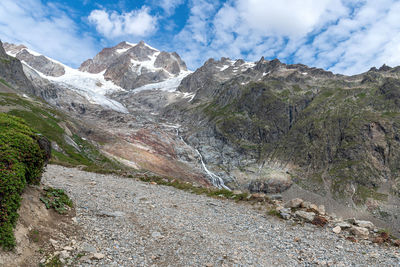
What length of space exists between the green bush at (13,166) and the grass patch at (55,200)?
3.27 feet

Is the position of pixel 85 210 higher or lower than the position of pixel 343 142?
lower

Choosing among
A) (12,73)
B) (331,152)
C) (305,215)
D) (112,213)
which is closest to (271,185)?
(331,152)

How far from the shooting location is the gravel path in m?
10.3

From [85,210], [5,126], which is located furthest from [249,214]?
[5,126]

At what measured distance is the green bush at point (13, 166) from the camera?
762 cm

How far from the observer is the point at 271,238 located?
14.2 meters

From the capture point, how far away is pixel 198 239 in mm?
12617

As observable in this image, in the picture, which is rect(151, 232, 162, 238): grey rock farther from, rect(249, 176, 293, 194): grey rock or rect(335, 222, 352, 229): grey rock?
rect(249, 176, 293, 194): grey rock

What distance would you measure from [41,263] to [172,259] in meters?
5.16

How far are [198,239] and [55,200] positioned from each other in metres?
8.47

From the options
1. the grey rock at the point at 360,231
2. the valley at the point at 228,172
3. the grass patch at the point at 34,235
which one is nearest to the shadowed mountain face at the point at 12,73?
the valley at the point at 228,172

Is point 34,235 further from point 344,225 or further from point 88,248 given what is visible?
point 344,225

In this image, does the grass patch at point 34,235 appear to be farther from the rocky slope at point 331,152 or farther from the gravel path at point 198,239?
the rocky slope at point 331,152

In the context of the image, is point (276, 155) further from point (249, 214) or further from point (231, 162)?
point (249, 214)
